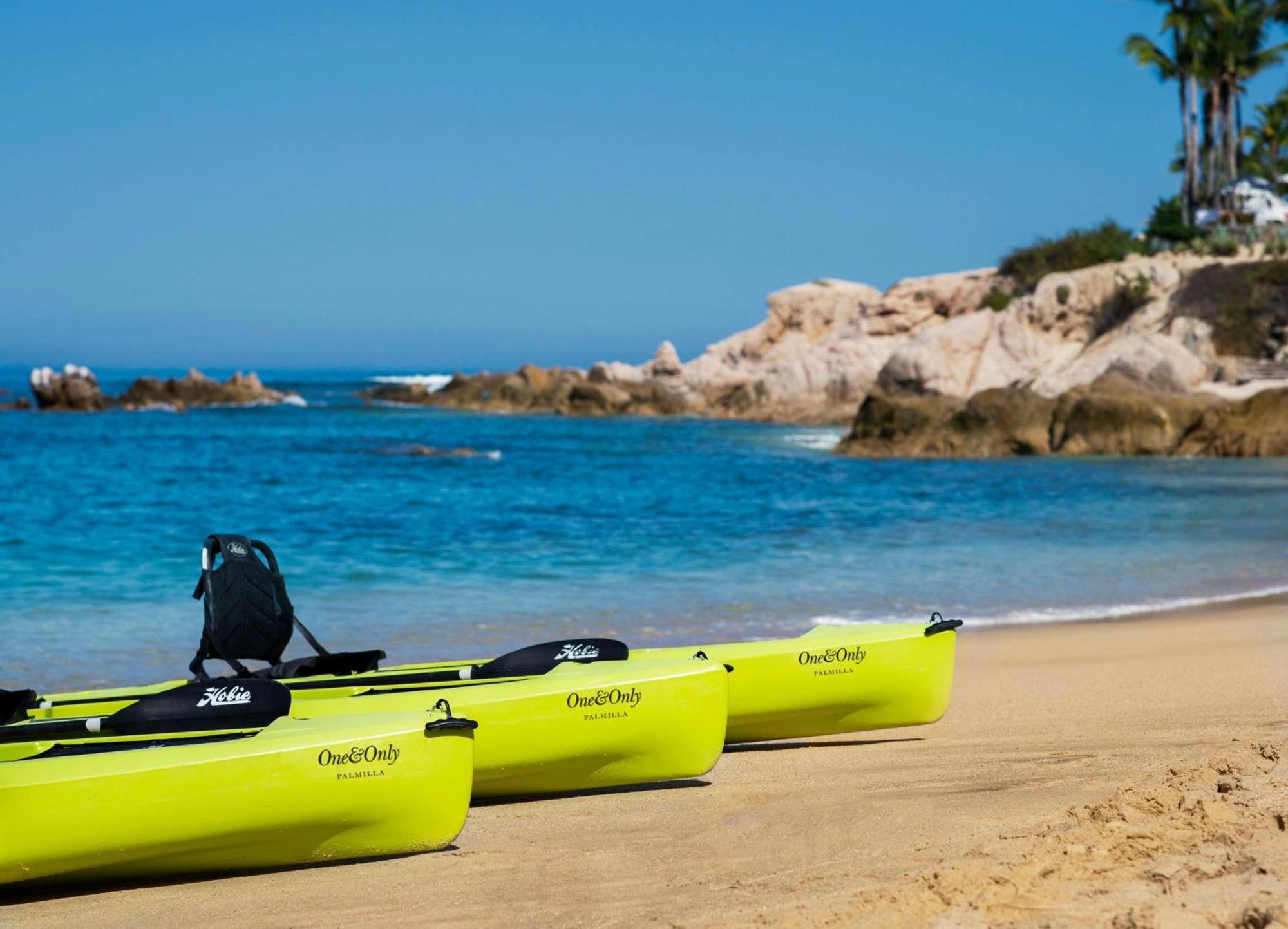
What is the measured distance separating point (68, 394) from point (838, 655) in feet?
172

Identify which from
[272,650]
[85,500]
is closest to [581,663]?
[272,650]

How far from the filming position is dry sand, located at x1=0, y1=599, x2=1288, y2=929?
3559mm

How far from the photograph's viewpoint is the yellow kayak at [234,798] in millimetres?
4059

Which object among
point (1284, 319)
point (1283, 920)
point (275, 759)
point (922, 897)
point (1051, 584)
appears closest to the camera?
point (1283, 920)

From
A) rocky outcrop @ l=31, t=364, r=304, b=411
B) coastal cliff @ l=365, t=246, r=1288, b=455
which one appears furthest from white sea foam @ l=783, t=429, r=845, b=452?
rocky outcrop @ l=31, t=364, r=304, b=411

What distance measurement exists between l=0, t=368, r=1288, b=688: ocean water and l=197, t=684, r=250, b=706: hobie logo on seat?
384 centimetres

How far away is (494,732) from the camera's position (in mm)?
5074

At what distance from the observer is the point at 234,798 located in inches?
163

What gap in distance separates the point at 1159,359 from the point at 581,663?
101ft

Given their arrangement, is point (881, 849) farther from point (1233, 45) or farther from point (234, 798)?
point (1233, 45)

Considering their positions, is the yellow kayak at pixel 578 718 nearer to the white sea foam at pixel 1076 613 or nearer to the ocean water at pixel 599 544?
the ocean water at pixel 599 544

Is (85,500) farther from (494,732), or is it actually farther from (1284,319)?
(1284,319)

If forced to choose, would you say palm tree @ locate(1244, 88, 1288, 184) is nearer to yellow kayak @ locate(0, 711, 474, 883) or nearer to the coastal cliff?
the coastal cliff

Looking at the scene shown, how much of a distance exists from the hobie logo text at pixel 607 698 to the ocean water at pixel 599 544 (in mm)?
3887
